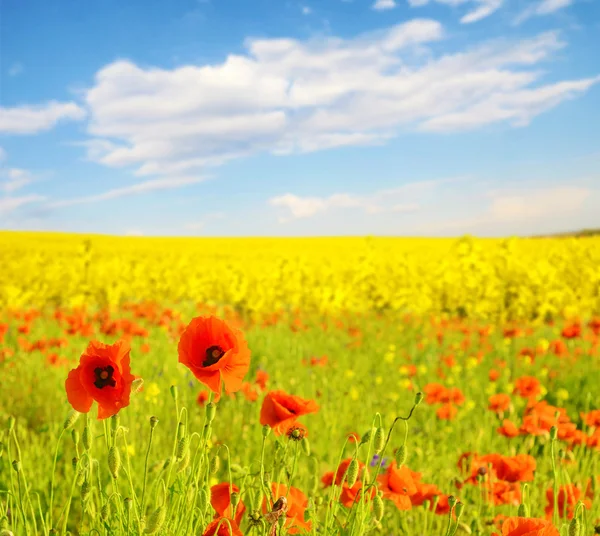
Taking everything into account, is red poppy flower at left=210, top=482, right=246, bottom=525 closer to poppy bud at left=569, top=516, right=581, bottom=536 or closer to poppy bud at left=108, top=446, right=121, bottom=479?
poppy bud at left=108, top=446, right=121, bottom=479

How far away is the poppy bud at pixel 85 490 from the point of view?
1.32 metres

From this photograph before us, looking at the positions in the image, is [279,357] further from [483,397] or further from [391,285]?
[391,285]

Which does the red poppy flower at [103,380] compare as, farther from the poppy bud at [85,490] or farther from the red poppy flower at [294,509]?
the red poppy flower at [294,509]

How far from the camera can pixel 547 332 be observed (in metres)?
7.73

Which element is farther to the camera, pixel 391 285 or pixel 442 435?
A: pixel 391 285

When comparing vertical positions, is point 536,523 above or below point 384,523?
above

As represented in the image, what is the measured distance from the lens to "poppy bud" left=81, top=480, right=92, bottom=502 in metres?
1.32

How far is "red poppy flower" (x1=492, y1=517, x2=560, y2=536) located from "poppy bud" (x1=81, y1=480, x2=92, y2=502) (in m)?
0.91

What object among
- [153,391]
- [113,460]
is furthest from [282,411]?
[153,391]

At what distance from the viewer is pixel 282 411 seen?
134cm

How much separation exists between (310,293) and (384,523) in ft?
27.5

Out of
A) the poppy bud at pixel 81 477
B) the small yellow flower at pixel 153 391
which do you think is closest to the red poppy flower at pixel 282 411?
the poppy bud at pixel 81 477

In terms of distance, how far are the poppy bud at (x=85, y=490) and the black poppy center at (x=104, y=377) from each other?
0.26 m

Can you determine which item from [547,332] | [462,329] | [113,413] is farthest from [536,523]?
[547,332]
